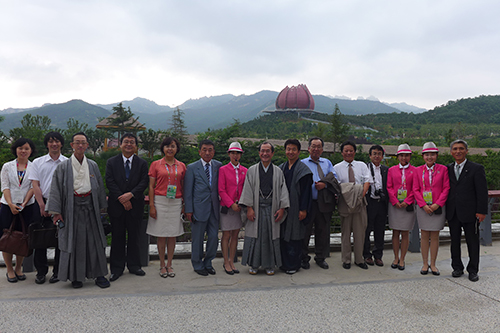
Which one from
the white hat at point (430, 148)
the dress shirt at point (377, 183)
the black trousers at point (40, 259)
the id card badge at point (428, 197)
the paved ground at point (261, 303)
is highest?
the white hat at point (430, 148)

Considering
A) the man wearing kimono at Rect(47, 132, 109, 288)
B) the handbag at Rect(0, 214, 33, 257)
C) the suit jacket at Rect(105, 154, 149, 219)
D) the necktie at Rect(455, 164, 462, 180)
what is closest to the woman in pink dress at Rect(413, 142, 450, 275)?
the necktie at Rect(455, 164, 462, 180)

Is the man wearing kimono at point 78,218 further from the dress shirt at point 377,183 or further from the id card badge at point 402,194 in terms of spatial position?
the id card badge at point 402,194

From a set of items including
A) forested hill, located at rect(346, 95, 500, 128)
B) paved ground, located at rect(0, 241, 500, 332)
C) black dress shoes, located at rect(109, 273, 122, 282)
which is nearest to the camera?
paved ground, located at rect(0, 241, 500, 332)

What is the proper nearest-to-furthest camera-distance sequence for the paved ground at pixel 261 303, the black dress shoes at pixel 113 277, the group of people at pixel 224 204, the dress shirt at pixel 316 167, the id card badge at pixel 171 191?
the paved ground at pixel 261 303, the group of people at pixel 224 204, the black dress shoes at pixel 113 277, the id card badge at pixel 171 191, the dress shirt at pixel 316 167

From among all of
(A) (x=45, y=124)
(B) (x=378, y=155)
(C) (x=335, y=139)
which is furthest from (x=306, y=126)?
(B) (x=378, y=155)

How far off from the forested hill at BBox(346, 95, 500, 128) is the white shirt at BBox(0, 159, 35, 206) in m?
60.4

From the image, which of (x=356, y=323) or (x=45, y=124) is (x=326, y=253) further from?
(x=45, y=124)

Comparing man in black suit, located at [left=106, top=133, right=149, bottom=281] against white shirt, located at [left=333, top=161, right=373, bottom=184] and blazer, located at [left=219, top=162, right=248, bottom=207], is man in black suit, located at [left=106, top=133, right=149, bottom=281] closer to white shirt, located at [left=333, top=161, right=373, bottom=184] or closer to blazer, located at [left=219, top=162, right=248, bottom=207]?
blazer, located at [left=219, top=162, right=248, bottom=207]

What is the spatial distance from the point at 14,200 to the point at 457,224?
4833 millimetres

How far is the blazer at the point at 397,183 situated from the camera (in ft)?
13.2

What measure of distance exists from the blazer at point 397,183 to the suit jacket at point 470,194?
445 millimetres

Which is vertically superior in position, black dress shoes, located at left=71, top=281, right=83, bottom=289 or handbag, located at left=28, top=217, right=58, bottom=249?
handbag, located at left=28, top=217, right=58, bottom=249

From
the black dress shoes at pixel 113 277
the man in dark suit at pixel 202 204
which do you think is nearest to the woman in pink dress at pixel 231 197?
the man in dark suit at pixel 202 204

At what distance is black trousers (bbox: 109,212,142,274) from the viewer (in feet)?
12.0
